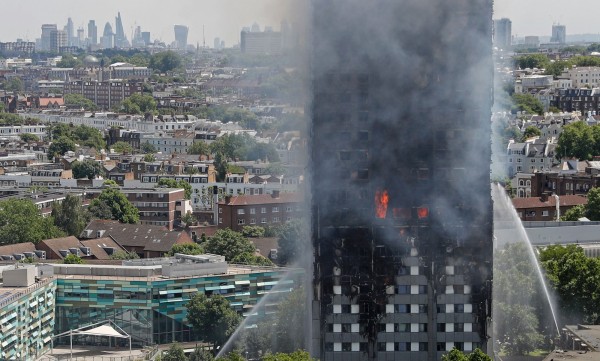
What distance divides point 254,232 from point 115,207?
11.9 m

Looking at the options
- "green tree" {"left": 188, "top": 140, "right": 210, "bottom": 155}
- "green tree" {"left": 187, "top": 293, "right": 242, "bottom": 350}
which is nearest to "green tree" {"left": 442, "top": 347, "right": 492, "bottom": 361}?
"green tree" {"left": 187, "top": 293, "right": 242, "bottom": 350}

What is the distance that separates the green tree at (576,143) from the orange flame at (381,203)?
198ft

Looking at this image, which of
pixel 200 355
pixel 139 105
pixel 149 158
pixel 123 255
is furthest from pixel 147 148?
pixel 200 355

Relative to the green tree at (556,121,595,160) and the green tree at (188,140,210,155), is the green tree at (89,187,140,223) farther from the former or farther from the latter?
the green tree at (556,121,595,160)

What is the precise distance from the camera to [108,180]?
3878 inches

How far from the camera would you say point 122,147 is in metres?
124

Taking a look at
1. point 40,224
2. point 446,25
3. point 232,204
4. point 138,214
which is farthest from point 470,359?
point 138,214

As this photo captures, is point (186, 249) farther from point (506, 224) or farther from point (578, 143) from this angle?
point (578, 143)

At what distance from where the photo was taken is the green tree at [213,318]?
5500 cm

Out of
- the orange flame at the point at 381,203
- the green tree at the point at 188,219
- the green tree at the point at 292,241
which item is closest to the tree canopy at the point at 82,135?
the green tree at the point at 188,219

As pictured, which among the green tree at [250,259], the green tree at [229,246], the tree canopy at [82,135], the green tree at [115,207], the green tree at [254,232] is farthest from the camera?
the tree canopy at [82,135]

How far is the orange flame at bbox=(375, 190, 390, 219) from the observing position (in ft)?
144

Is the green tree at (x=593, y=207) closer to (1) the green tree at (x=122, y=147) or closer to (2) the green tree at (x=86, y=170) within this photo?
(2) the green tree at (x=86, y=170)

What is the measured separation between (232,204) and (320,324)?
4018 centimetres
